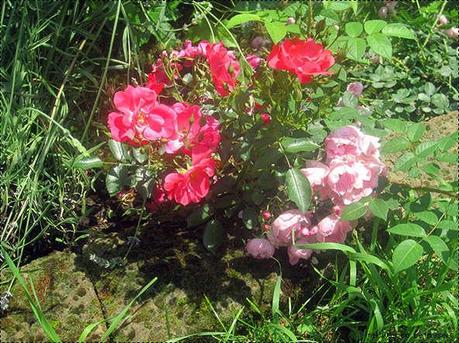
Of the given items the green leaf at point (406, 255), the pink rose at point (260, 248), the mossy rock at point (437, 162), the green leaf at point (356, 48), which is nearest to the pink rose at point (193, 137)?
the pink rose at point (260, 248)

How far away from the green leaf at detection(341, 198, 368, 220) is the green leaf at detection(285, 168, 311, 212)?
12 cm

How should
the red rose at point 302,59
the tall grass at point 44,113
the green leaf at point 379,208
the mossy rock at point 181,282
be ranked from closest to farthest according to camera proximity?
the red rose at point 302,59
the green leaf at point 379,208
the mossy rock at point 181,282
the tall grass at point 44,113

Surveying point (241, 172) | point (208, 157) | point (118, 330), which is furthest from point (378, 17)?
point (118, 330)

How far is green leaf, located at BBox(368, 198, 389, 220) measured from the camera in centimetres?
182

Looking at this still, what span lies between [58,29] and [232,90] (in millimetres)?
716

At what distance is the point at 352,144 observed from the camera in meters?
1.92

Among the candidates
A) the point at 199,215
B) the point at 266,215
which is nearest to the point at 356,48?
the point at 266,215

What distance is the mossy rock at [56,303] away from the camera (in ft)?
6.13

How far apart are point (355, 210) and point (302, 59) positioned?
449mm

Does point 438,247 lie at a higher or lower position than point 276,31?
lower

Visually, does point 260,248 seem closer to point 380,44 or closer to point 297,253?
point 297,253

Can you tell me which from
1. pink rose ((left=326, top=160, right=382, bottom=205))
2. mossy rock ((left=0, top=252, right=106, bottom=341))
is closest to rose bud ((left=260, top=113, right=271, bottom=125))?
pink rose ((left=326, top=160, right=382, bottom=205))

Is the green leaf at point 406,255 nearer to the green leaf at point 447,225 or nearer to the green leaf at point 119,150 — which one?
the green leaf at point 447,225

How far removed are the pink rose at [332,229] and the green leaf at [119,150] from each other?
608mm
